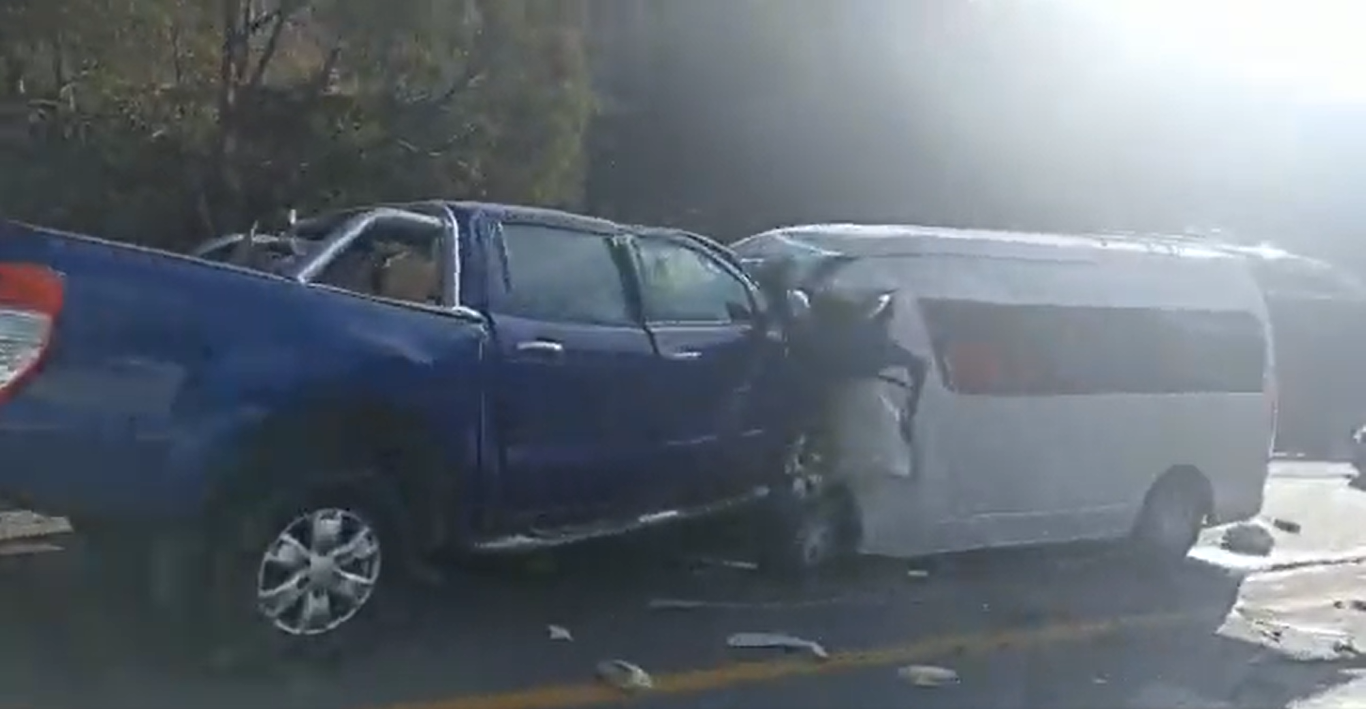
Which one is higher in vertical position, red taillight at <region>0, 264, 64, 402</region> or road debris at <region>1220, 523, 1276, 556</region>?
red taillight at <region>0, 264, 64, 402</region>

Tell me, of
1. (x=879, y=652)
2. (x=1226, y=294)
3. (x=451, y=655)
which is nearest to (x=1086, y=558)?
(x=1226, y=294)

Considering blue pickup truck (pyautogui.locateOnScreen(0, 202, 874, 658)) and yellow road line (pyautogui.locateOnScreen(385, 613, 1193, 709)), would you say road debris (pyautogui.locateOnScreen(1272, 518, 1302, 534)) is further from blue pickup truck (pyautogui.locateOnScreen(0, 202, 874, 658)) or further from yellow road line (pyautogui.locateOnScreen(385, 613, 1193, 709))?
blue pickup truck (pyautogui.locateOnScreen(0, 202, 874, 658))

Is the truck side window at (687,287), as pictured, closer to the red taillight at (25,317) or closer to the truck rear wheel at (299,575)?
the truck rear wheel at (299,575)

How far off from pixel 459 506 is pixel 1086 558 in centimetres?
510

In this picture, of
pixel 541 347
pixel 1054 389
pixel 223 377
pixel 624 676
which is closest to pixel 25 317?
pixel 223 377

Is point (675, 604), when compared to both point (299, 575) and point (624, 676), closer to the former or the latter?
point (624, 676)

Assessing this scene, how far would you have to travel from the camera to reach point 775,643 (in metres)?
8.34

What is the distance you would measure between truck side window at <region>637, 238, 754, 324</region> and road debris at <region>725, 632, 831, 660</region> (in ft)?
4.82

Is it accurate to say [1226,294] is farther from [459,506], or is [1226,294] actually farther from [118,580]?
[118,580]

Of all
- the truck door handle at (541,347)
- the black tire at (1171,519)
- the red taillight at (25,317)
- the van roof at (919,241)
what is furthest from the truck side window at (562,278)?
the black tire at (1171,519)

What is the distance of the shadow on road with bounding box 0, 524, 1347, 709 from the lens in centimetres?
700

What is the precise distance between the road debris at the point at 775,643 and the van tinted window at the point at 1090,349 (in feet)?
6.03

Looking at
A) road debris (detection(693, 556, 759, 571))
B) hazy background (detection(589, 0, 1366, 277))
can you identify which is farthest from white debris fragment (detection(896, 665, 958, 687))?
hazy background (detection(589, 0, 1366, 277))

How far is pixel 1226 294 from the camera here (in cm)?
1168
